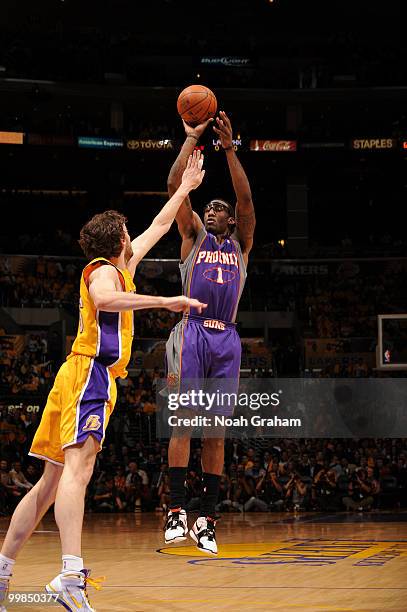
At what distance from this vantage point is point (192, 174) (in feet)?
21.8

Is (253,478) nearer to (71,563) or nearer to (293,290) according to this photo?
(293,290)

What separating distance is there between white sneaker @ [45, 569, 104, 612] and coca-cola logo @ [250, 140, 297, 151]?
26.3 m

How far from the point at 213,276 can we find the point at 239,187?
2.49 feet

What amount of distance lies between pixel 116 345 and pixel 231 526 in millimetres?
9022

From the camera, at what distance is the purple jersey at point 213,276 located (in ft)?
23.1

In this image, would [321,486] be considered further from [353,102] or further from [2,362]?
[353,102]

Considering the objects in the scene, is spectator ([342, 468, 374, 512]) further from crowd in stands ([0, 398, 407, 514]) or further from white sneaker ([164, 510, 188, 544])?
white sneaker ([164, 510, 188, 544])

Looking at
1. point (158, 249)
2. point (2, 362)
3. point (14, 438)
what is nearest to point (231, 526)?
point (14, 438)

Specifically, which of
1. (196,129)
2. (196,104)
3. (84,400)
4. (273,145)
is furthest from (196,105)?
(273,145)

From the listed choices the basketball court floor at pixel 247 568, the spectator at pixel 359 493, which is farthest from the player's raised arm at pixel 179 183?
the spectator at pixel 359 493

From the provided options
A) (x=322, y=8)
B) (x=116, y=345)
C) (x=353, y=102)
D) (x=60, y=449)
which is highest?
(x=322, y=8)

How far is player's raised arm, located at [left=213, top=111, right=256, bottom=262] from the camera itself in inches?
275

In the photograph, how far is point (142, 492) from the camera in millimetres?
18031

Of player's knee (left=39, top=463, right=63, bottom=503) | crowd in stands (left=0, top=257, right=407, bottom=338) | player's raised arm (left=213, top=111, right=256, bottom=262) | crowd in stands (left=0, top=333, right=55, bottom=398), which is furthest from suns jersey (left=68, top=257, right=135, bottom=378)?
crowd in stands (left=0, top=257, right=407, bottom=338)
